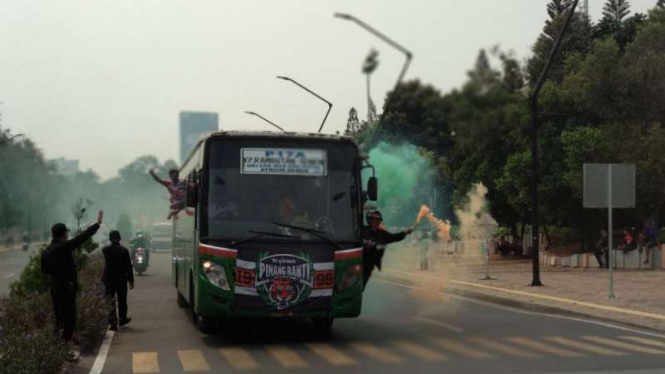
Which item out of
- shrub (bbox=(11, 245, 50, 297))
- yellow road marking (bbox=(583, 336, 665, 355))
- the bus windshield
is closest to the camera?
yellow road marking (bbox=(583, 336, 665, 355))

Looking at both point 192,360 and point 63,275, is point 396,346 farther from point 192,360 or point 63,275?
point 63,275

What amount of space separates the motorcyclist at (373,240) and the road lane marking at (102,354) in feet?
13.7

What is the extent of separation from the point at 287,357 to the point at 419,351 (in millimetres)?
1969

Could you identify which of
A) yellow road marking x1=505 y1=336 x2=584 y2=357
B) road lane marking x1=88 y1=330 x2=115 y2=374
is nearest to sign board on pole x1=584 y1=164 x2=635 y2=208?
yellow road marking x1=505 y1=336 x2=584 y2=357

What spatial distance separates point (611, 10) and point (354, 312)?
154 feet

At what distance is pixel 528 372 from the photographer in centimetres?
1125

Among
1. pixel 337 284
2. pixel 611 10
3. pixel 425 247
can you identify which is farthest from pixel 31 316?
pixel 611 10

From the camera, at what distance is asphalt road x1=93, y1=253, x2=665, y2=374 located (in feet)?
39.2

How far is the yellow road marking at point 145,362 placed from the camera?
39.1 feet

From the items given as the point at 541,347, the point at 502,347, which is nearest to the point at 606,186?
the point at 541,347

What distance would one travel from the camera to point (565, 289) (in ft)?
82.4

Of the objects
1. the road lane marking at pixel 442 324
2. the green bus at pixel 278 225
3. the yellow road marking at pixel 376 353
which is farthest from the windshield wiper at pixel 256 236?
the road lane marking at pixel 442 324

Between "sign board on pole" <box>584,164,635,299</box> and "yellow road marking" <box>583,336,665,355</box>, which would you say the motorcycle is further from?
"yellow road marking" <box>583,336,665,355</box>

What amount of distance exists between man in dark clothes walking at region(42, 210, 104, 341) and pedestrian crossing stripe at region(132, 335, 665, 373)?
43.6 inches
